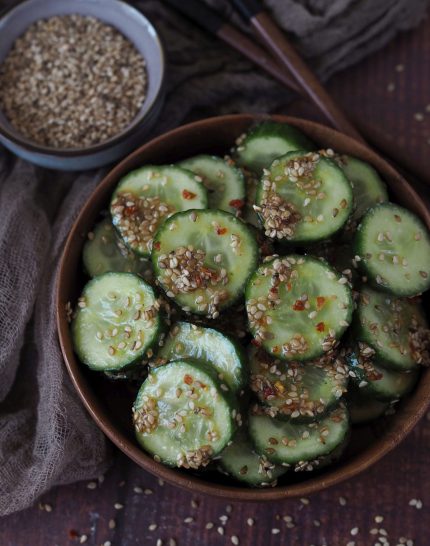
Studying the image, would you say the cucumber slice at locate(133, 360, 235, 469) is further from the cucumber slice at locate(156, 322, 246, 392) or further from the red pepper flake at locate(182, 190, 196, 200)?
the red pepper flake at locate(182, 190, 196, 200)

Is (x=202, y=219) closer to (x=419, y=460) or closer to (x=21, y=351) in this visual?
(x=21, y=351)

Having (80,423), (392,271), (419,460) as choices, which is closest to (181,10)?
(392,271)

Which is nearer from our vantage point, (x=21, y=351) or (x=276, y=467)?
(x=276, y=467)

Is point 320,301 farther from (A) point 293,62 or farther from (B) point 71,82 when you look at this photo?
(B) point 71,82

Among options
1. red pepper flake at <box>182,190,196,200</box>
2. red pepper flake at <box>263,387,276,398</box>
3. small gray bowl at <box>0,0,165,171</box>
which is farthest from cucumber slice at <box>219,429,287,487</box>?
small gray bowl at <box>0,0,165,171</box>

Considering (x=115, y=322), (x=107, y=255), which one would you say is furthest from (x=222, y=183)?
(x=115, y=322)

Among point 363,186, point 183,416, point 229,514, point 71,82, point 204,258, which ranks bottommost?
point 229,514
